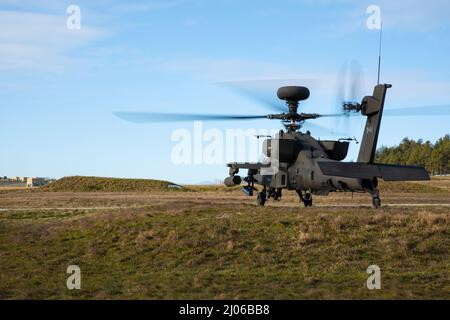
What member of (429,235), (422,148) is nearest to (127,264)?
(429,235)

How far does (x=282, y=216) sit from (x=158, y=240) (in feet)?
24.3

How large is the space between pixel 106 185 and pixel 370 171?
66601 mm

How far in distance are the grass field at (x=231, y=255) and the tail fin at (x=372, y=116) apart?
3.59 metres

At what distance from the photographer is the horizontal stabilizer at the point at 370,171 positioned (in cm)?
2964

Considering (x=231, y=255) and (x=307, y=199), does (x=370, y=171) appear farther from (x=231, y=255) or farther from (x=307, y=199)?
(x=231, y=255)

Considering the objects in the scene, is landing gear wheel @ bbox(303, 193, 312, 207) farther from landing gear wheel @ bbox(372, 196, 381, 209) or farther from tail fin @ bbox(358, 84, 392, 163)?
tail fin @ bbox(358, 84, 392, 163)

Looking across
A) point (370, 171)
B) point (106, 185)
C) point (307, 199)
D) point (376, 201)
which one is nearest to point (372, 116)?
point (370, 171)

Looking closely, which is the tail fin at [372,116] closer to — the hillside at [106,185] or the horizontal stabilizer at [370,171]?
the horizontal stabilizer at [370,171]

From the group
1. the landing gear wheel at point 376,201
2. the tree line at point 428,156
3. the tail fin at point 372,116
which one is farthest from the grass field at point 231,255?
the tree line at point 428,156

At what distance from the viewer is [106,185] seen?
295 ft

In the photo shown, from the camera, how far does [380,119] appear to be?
31094mm

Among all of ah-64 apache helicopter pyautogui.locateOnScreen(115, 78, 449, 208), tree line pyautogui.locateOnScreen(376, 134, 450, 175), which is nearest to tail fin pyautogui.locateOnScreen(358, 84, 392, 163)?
ah-64 apache helicopter pyautogui.locateOnScreen(115, 78, 449, 208)

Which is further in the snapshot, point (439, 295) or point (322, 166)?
point (322, 166)
